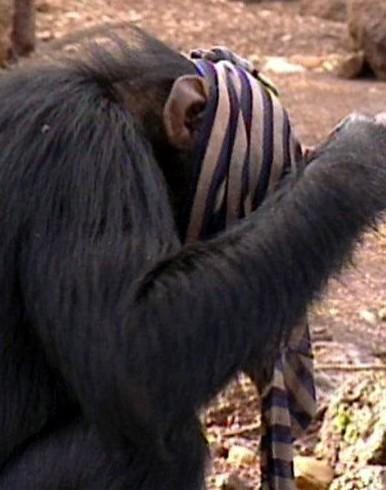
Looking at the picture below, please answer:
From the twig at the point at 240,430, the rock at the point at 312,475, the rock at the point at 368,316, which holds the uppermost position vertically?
the rock at the point at 312,475

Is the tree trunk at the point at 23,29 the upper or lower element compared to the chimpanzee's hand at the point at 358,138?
lower

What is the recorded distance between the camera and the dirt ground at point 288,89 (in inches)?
175

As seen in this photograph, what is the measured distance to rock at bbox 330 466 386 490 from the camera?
151 inches

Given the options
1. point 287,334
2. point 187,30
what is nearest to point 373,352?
point 287,334

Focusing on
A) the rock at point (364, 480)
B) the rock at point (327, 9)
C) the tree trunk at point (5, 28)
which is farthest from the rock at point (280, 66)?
Answer: the rock at point (364, 480)

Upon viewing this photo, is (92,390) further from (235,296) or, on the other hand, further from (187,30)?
(187,30)

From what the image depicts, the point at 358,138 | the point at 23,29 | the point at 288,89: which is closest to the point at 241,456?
the point at 358,138

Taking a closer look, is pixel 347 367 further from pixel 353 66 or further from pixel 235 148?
pixel 353 66

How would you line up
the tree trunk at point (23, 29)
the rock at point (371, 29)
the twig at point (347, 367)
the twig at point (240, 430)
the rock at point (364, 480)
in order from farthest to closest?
the rock at point (371, 29) < the tree trunk at point (23, 29) < the twig at point (347, 367) < the twig at point (240, 430) < the rock at point (364, 480)

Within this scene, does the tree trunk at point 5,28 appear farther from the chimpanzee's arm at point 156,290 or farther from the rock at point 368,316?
the chimpanzee's arm at point 156,290

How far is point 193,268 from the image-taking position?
291cm

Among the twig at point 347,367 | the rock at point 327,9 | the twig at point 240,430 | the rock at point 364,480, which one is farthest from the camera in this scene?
the rock at point 327,9

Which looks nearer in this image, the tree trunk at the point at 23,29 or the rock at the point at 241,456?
the rock at the point at 241,456

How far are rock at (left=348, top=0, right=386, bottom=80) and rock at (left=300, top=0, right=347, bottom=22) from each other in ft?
5.66
